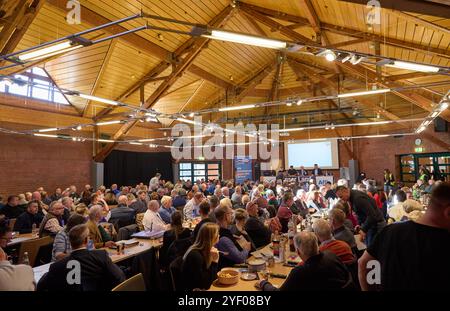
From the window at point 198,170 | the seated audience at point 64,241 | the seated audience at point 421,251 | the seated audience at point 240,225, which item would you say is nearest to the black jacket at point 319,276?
the seated audience at point 421,251

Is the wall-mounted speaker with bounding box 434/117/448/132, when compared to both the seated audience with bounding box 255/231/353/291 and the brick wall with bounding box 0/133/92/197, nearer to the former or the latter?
the seated audience with bounding box 255/231/353/291

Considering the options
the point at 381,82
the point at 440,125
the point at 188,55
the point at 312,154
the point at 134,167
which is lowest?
the point at 134,167

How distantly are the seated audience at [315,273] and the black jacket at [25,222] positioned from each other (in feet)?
18.7

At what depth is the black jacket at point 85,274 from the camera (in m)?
2.37

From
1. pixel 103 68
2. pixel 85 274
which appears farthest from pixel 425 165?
pixel 85 274

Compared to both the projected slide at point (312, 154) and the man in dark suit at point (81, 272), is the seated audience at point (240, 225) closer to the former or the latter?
the man in dark suit at point (81, 272)

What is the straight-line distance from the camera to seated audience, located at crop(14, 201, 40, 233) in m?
5.50

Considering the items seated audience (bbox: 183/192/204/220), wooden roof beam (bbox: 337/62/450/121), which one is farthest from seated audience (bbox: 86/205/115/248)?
wooden roof beam (bbox: 337/62/450/121)

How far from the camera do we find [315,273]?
6.31 ft

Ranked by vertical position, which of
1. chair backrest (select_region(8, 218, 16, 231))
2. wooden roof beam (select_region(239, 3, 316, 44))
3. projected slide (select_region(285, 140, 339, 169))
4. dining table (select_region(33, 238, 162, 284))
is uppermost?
wooden roof beam (select_region(239, 3, 316, 44))

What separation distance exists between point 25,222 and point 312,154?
48.3ft

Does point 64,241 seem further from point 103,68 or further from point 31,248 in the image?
point 103,68

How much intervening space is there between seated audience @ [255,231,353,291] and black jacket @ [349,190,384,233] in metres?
2.35
